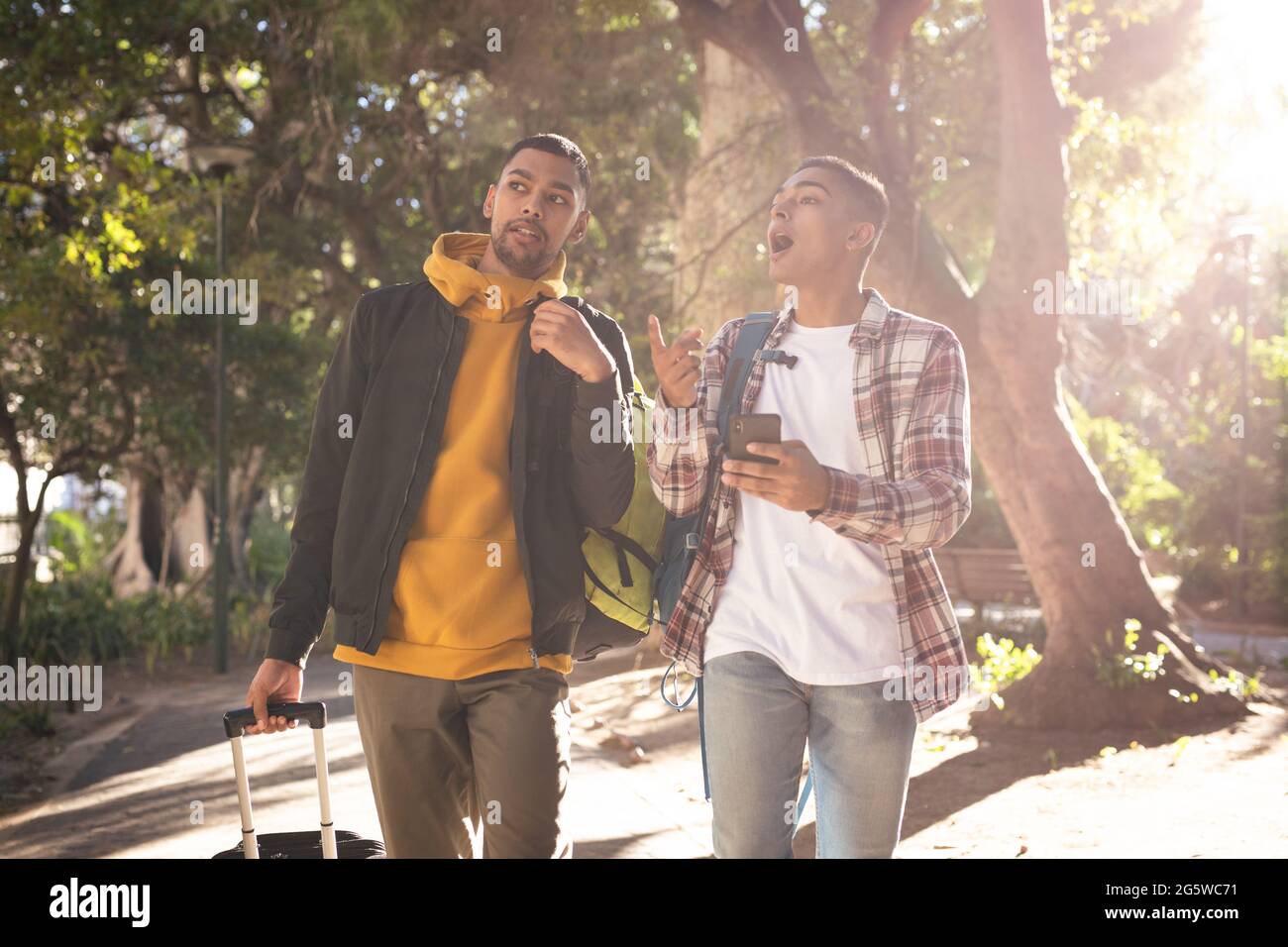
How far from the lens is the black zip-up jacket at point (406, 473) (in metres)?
3.14

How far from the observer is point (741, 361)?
3.29m

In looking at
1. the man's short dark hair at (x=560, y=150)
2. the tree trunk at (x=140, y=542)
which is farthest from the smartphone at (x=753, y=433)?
the tree trunk at (x=140, y=542)

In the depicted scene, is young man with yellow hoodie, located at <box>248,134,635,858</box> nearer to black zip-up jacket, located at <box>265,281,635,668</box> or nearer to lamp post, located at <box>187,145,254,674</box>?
black zip-up jacket, located at <box>265,281,635,668</box>

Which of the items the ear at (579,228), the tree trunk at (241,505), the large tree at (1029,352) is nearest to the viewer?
the ear at (579,228)

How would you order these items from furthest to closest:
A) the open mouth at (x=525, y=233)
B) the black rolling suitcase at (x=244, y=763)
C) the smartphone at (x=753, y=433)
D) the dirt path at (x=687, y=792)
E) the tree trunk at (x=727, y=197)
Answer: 1. the tree trunk at (x=727, y=197)
2. the dirt path at (x=687, y=792)
3. the open mouth at (x=525, y=233)
4. the black rolling suitcase at (x=244, y=763)
5. the smartphone at (x=753, y=433)

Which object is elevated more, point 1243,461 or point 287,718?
point 1243,461

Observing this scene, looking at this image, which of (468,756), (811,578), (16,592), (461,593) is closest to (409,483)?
(461,593)

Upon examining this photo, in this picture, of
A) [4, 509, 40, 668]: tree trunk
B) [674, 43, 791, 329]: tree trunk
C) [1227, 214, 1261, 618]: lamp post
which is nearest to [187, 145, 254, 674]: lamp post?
[4, 509, 40, 668]: tree trunk

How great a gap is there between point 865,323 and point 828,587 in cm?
65

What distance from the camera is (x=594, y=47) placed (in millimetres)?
15508

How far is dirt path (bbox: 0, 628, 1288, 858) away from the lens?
20.9ft

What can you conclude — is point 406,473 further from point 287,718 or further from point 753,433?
point 753,433

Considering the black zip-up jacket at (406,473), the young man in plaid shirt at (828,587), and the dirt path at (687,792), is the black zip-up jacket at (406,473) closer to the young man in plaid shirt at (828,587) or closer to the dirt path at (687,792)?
the young man in plaid shirt at (828,587)

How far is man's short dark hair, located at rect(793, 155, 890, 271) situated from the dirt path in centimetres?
359
